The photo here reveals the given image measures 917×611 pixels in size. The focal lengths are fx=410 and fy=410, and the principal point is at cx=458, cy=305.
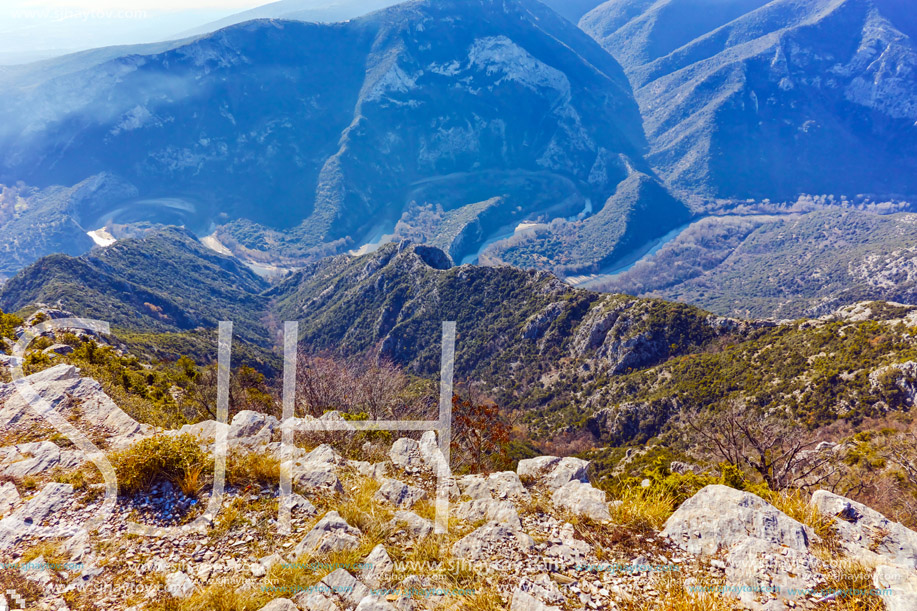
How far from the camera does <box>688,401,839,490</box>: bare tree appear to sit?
15.2 meters

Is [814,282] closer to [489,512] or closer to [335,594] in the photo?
[489,512]

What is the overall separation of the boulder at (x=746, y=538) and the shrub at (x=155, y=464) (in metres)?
10.2

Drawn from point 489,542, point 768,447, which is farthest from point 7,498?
point 768,447

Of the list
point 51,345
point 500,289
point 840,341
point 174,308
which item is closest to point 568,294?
point 500,289

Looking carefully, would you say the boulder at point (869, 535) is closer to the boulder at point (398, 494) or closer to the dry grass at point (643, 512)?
the dry grass at point (643, 512)

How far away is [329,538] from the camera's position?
25.5 ft

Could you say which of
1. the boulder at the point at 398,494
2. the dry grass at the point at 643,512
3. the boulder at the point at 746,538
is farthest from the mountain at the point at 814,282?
the boulder at the point at 398,494

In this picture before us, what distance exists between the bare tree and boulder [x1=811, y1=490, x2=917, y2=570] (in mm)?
4244

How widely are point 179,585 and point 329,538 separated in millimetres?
2377

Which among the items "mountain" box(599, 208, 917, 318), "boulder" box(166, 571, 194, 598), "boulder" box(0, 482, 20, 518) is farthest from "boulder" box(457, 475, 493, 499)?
"mountain" box(599, 208, 917, 318)

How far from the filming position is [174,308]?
100750 mm

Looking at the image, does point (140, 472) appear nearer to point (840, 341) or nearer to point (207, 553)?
point (207, 553)

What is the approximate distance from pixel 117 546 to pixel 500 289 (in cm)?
8436

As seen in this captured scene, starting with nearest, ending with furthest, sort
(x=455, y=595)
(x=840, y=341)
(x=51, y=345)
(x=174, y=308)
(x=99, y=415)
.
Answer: (x=455, y=595) → (x=99, y=415) → (x=51, y=345) → (x=840, y=341) → (x=174, y=308)
